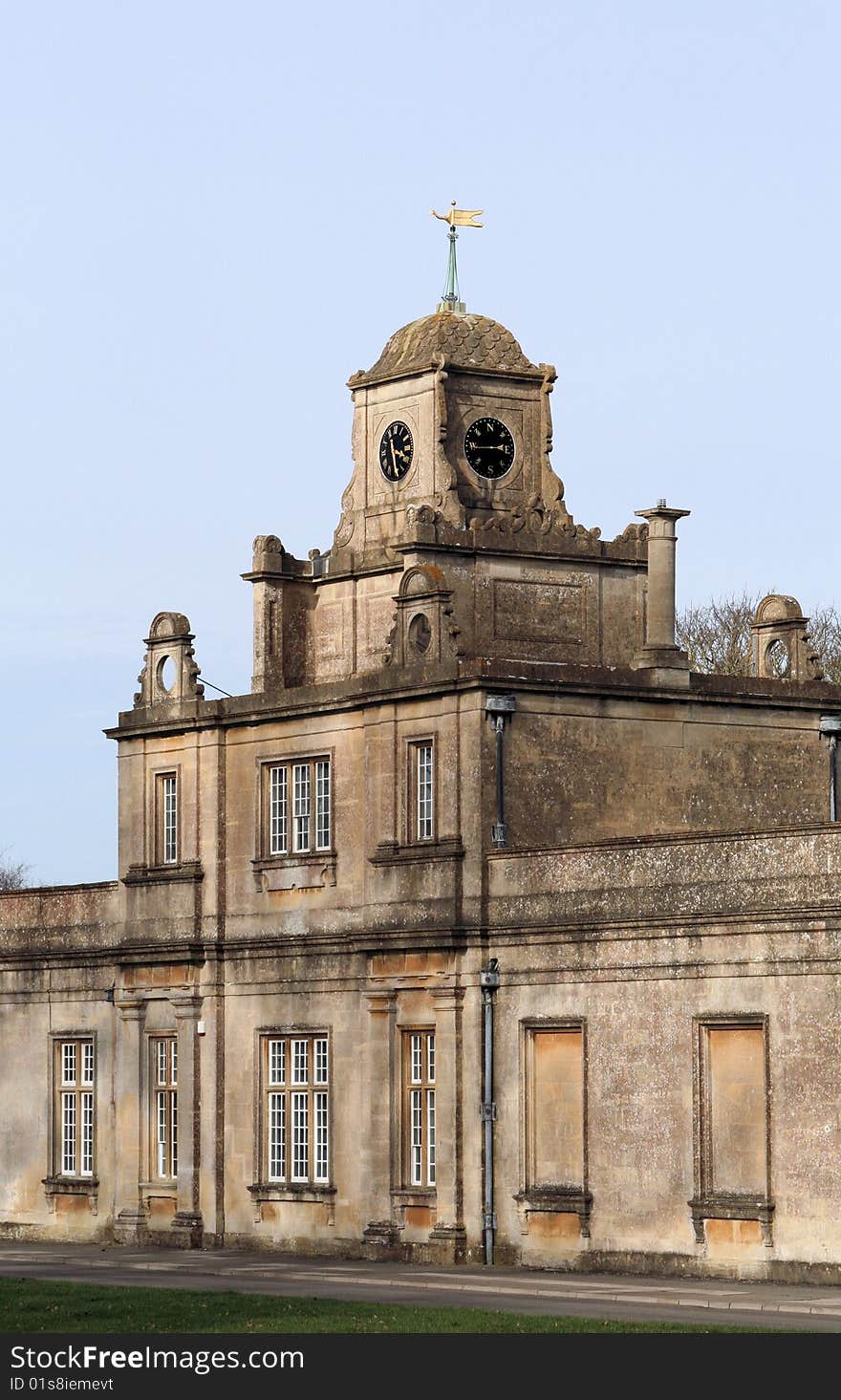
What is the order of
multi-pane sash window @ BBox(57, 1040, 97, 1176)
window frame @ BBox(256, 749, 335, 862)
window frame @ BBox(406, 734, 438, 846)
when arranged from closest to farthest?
window frame @ BBox(406, 734, 438, 846) < window frame @ BBox(256, 749, 335, 862) < multi-pane sash window @ BBox(57, 1040, 97, 1176)

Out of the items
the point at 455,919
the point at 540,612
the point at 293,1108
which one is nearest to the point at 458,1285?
the point at 455,919

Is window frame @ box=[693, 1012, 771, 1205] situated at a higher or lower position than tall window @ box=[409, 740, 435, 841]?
lower

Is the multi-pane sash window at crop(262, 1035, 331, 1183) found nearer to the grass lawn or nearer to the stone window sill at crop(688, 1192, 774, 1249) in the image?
the stone window sill at crop(688, 1192, 774, 1249)

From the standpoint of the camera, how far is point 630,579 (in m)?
44.3

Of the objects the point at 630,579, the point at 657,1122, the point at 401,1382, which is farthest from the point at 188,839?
the point at 401,1382

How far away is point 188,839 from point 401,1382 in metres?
23.5

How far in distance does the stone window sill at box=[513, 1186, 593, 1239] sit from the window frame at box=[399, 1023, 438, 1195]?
184 centimetres

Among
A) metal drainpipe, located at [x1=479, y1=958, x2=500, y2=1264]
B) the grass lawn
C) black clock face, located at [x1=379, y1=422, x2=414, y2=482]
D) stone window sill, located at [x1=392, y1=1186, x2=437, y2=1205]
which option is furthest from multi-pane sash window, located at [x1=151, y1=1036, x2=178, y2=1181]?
the grass lawn

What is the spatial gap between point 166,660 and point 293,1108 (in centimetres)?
774

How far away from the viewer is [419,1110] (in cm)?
4041

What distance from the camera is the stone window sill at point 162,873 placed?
4478 centimetres

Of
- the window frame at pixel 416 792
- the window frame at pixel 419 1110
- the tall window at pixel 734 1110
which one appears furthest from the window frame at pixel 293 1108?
the tall window at pixel 734 1110

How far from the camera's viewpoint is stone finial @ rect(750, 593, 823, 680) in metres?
43.1

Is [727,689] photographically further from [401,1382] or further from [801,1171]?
[401,1382]
